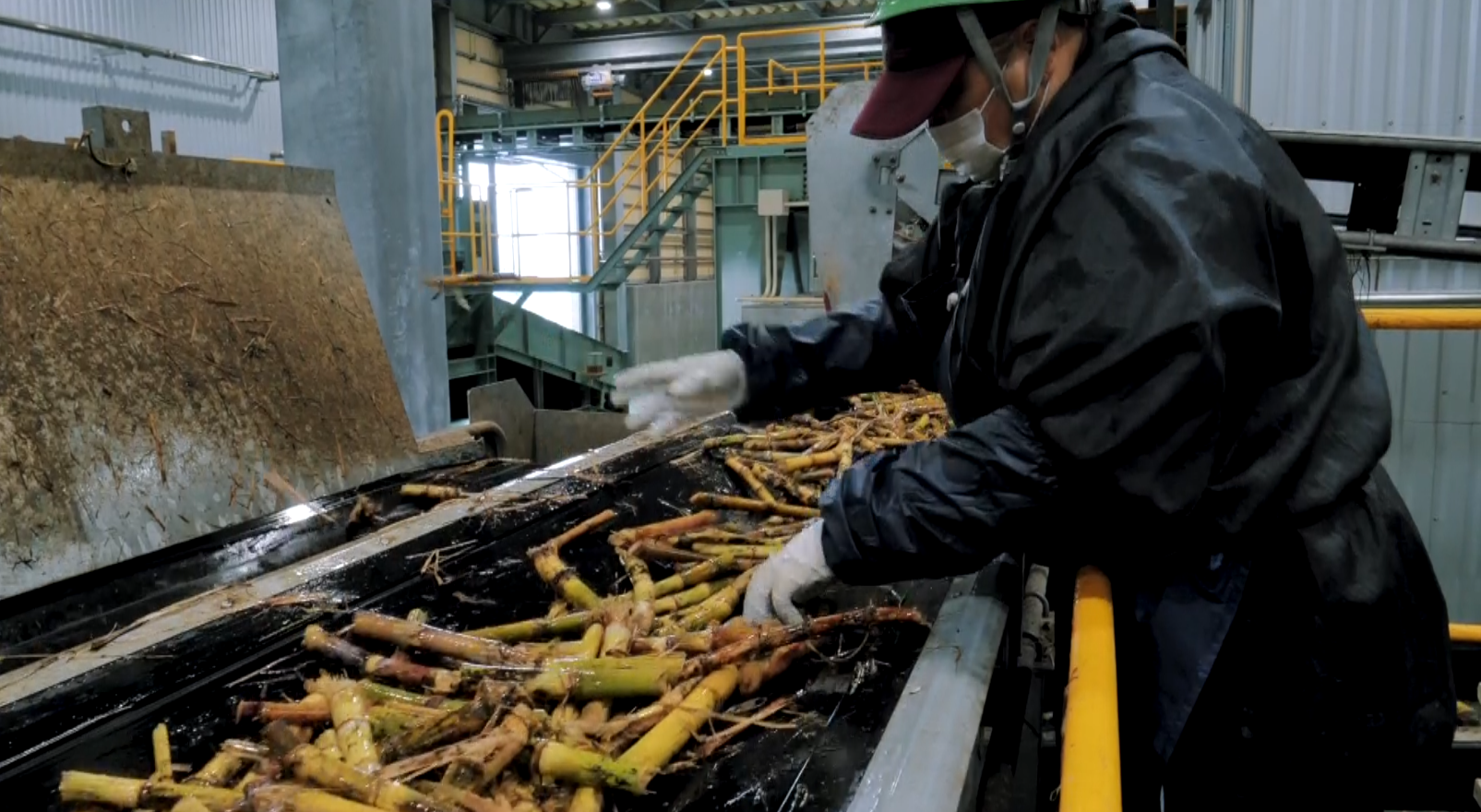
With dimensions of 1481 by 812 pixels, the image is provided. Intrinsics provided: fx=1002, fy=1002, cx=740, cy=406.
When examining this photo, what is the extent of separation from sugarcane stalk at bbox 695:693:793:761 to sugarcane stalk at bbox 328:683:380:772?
55 centimetres

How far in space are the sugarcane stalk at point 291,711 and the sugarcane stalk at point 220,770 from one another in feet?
0.38

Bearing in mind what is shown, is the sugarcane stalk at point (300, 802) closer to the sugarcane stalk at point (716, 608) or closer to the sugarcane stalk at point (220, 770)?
the sugarcane stalk at point (220, 770)

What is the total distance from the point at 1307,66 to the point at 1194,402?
14.4ft

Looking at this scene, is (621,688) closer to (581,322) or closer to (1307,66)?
(1307,66)

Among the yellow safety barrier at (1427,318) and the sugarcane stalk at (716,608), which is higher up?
the yellow safety barrier at (1427,318)

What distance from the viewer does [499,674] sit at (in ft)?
6.44

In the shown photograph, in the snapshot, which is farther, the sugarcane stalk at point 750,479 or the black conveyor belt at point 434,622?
the sugarcane stalk at point 750,479

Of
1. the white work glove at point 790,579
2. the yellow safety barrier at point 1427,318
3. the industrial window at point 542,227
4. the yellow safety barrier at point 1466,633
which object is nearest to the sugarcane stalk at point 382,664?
the white work glove at point 790,579

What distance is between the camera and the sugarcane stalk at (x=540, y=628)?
2.20 m

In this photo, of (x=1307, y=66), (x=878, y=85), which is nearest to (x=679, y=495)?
(x=878, y=85)

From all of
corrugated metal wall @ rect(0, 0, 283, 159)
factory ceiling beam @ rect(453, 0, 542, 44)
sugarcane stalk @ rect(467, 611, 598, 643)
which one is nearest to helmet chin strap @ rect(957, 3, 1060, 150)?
sugarcane stalk @ rect(467, 611, 598, 643)

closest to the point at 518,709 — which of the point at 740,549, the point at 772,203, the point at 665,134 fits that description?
the point at 740,549

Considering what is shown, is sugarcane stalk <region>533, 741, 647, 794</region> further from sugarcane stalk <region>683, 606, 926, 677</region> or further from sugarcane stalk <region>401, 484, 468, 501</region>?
sugarcane stalk <region>401, 484, 468, 501</region>

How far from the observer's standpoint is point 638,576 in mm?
2490
